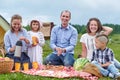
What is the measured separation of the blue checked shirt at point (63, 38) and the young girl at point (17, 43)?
89 centimetres

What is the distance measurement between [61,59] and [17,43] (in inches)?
55.0

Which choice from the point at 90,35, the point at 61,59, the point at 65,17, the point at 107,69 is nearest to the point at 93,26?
the point at 90,35

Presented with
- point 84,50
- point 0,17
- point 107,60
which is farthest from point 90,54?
point 0,17

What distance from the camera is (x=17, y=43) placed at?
10.9 meters

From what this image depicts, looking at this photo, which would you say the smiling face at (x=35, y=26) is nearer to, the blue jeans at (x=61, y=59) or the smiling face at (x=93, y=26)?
the blue jeans at (x=61, y=59)

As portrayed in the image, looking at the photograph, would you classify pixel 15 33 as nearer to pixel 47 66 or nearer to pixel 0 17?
pixel 47 66

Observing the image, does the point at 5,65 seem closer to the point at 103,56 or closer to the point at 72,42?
the point at 103,56

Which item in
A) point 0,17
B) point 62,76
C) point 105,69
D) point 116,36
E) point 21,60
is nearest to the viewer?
point 62,76

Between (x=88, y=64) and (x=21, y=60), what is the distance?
1810mm

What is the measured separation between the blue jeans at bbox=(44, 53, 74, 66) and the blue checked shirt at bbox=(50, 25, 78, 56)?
11 centimetres

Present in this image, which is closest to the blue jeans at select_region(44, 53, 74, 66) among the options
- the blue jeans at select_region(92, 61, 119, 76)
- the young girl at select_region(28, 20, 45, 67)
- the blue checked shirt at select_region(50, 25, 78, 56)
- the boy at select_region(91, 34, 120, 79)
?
the blue checked shirt at select_region(50, 25, 78, 56)

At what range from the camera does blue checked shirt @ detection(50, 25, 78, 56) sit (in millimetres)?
11680

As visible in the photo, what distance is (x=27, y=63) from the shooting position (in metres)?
10.9

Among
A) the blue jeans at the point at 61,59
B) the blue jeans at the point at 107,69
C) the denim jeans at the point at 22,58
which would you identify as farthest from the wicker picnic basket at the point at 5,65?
the blue jeans at the point at 61,59
